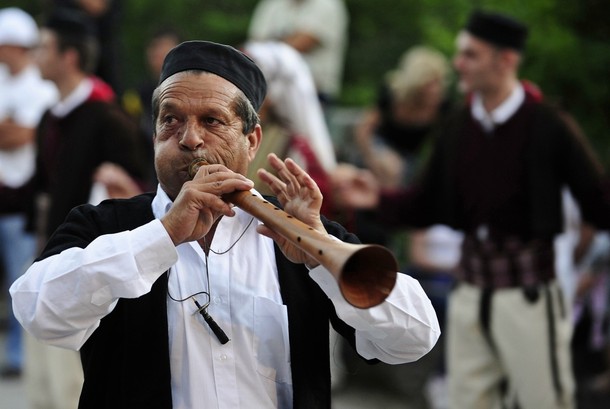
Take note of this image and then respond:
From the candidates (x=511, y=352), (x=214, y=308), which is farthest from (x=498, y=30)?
(x=214, y=308)

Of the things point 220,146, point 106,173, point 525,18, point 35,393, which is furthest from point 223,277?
point 525,18

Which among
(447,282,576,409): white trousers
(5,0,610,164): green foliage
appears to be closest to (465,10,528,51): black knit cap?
(447,282,576,409): white trousers

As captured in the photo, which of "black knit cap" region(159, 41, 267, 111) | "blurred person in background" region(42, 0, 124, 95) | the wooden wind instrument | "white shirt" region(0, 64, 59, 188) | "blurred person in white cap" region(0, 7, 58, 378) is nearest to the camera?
the wooden wind instrument

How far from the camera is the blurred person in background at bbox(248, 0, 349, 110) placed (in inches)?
332

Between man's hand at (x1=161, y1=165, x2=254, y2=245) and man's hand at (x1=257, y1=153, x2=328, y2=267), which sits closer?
man's hand at (x1=161, y1=165, x2=254, y2=245)

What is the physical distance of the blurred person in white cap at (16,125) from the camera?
757cm

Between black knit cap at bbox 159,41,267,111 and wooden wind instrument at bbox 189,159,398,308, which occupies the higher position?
black knit cap at bbox 159,41,267,111

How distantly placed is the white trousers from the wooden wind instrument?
2762mm

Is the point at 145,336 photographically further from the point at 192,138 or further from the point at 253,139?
the point at 253,139

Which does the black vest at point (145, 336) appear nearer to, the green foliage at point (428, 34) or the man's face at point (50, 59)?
the man's face at point (50, 59)

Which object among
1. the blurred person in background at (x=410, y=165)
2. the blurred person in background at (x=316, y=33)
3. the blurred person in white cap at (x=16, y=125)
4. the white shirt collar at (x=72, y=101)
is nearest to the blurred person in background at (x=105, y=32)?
the blurred person in white cap at (x=16, y=125)

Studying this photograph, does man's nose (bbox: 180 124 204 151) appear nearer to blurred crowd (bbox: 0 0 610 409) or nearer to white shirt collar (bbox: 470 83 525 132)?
blurred crowd (bbox: 0 0 610 409)

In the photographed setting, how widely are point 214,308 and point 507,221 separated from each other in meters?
2.65

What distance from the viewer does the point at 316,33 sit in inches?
332
